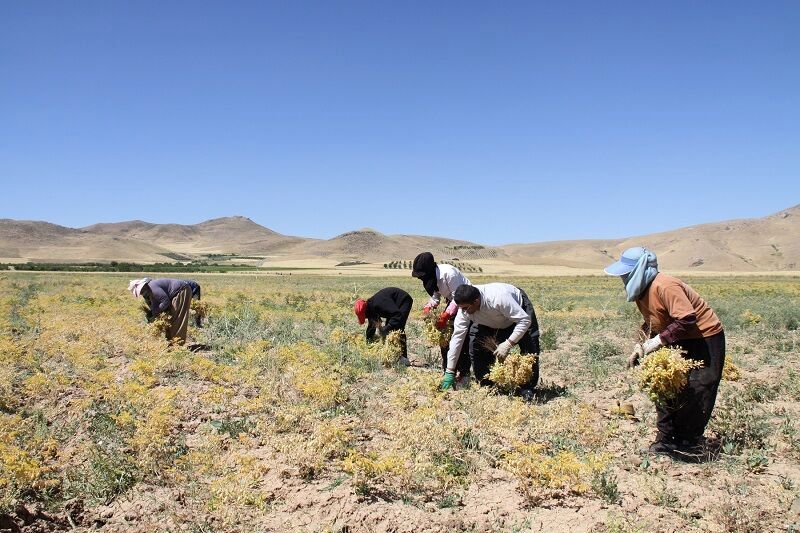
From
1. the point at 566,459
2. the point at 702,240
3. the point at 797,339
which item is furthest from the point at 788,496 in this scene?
the point at 702,240

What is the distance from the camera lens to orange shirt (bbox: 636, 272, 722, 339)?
4.38 meters

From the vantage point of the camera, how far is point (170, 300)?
9375 mm

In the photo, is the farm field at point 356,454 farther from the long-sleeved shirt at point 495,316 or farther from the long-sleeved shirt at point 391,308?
the long-sleeved shirt at point 391,308

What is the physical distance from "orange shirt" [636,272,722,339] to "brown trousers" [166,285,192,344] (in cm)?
726

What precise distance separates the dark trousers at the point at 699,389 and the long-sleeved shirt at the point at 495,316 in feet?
6.01

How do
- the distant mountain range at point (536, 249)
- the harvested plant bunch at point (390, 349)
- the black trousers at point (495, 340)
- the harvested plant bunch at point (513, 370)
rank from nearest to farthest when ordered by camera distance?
the harvested plant bunch at point (513, 370), the black trousers at point (495, 340), the harvested plant bunch at point (390, 349), the distant mountain range at point (536, 249)

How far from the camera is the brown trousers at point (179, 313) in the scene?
30.9 feet

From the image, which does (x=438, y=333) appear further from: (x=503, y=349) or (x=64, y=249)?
(x=64, y=249)

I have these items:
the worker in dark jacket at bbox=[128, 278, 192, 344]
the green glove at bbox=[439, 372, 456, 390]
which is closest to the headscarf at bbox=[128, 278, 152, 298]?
the worker in dark jacket at bbox=[128, 278, 192, 344]

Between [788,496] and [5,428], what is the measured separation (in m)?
6.02

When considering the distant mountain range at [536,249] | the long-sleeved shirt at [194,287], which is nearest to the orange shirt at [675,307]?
the long-sleeved shirt at [194,287]

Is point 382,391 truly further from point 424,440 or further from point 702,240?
point 702,240

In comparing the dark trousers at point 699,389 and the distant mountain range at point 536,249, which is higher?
the distant mountain range at point 536,249

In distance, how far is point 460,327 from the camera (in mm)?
6605
